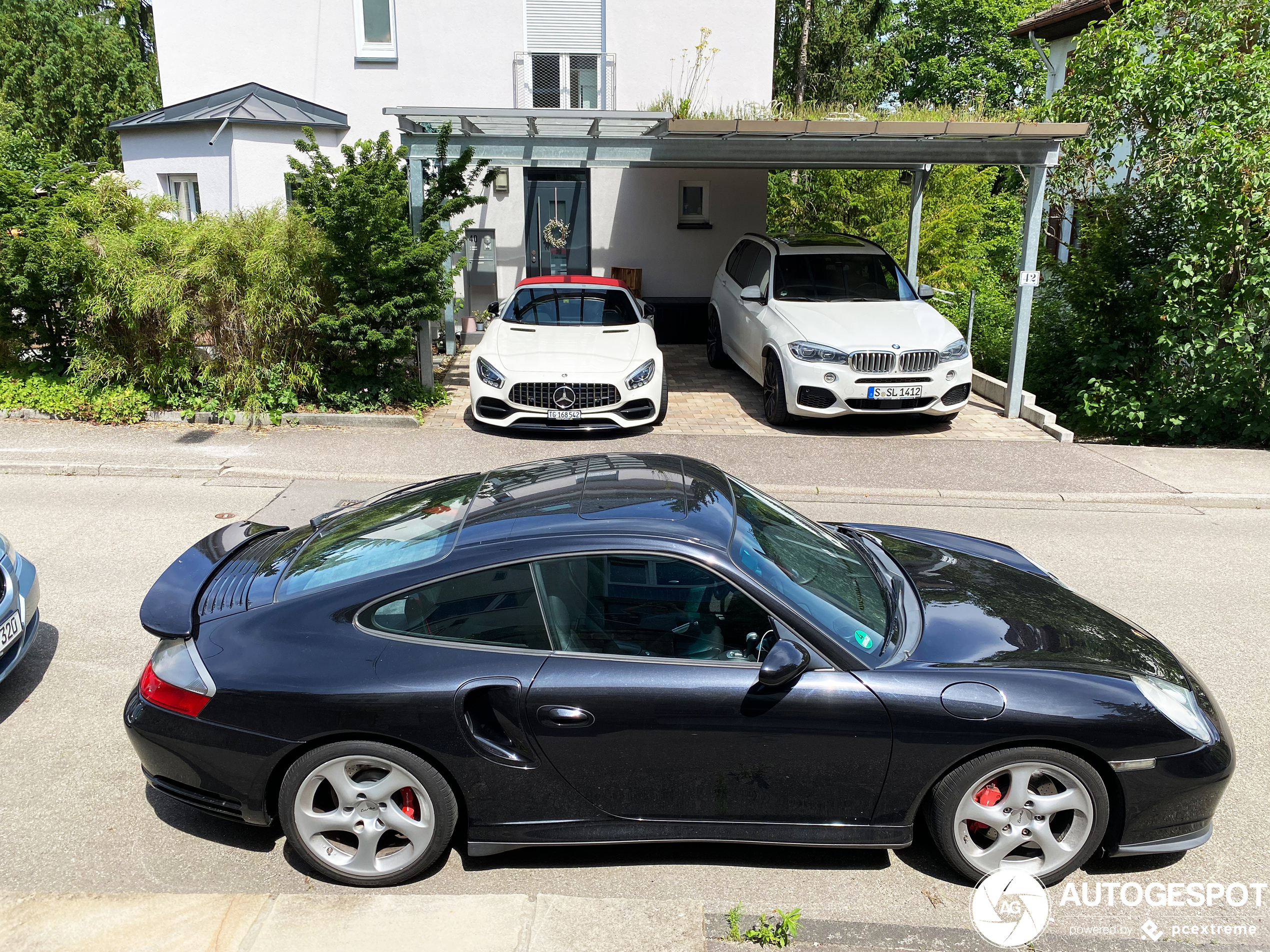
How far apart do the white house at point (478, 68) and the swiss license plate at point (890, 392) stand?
7.78 meters

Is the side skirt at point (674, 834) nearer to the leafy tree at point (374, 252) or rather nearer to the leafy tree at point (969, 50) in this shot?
the leafy tree at point (374, 252)

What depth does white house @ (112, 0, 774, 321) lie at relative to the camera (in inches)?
667

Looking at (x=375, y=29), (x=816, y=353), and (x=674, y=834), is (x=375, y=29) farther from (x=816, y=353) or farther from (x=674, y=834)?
(x=674, y=834)

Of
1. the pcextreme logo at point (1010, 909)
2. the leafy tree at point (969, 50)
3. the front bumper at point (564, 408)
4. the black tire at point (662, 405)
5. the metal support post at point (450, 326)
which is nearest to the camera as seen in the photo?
the pcextreme logo at point (1010, 909)

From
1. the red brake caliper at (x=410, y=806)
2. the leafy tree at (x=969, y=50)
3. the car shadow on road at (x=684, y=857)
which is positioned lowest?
the car shadow on road at (x=684, y=857)

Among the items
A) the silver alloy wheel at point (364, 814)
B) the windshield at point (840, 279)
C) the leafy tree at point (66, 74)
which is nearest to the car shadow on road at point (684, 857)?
the silver alloy wheel at point (364, 814)

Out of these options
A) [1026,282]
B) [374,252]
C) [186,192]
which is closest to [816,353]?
[1026,282]

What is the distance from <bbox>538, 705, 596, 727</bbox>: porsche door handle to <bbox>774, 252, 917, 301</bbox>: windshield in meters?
9.52

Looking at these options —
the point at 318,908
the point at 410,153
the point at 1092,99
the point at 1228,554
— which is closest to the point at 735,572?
the point at 318,908

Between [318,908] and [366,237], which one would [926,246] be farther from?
[318,908]

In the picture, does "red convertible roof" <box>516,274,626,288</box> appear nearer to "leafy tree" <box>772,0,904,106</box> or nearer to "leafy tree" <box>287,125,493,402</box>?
"leafy tree" <box>287,125,493,402</box>

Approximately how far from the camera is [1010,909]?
12.1ft

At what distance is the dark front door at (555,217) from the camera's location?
687 inches

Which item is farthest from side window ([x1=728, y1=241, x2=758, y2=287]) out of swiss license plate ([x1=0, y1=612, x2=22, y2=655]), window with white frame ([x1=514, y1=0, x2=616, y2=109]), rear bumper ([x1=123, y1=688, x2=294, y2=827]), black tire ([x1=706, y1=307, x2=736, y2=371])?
→ rear bumper ([x1=123, y1=688, x2=294, y2=827])
